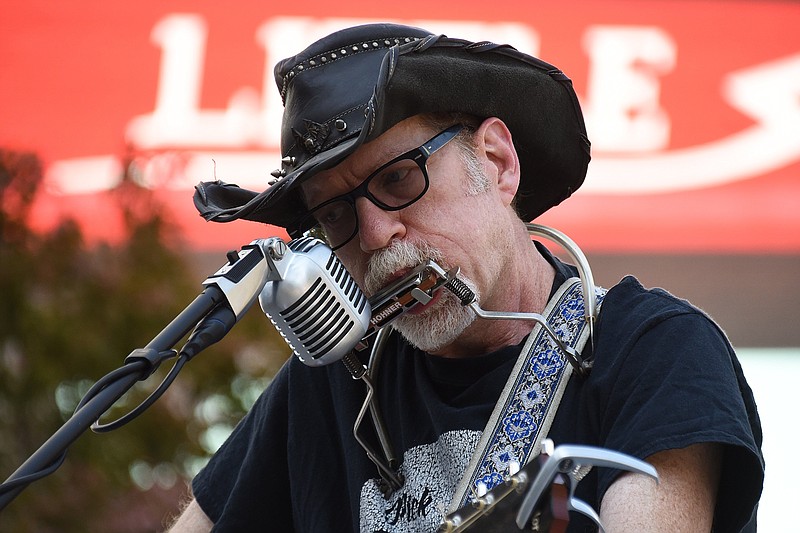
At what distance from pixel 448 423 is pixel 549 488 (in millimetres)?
922

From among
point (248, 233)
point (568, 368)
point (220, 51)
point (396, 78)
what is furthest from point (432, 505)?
point (220, 51)

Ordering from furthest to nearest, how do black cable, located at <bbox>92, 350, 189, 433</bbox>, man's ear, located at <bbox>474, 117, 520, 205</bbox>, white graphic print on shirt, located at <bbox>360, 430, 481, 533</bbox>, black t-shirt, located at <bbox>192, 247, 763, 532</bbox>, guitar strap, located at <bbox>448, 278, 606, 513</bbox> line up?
man's ear, located at <bbox>474, 117, 520, 205</bbox>
white graphic print on shirt, located at <bbox>360, 430, 481, 533</bbox>
guitar strap, located at <bbox>448, 278, 606, 513</bbox>
black t-shirt, located at <bbox>192, 247, 763, 532</bbox>
black cable, located at <bbox>92, 350, 189, 433</bbox>

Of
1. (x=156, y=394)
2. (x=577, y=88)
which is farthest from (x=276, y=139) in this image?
(x=156, y=394)

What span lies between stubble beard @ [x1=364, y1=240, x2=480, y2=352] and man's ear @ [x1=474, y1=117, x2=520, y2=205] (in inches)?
10.5

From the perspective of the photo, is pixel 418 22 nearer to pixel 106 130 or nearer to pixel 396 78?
pixel 106 130

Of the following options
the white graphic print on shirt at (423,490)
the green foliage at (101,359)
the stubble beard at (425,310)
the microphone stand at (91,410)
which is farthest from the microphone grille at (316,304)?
the green foliage at (101,359)

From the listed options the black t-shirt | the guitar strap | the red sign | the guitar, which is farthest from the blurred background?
the guitar

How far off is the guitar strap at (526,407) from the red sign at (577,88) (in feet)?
11.4

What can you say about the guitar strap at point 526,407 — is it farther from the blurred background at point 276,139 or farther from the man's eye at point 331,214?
the blurred background at point 276,139

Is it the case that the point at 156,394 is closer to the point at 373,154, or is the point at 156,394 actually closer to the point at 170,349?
the point at 170,349

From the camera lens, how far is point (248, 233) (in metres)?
6.18

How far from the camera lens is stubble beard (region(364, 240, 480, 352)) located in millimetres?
2453

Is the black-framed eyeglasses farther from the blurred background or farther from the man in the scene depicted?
the blurred background

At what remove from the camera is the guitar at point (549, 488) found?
63.8 inches
